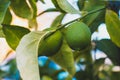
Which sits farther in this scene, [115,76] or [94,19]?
[115,76]

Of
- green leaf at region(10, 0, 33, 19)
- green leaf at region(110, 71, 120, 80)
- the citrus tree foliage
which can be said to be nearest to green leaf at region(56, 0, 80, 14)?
the citrus tree foliage

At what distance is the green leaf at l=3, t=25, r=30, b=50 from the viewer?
0.63 meters

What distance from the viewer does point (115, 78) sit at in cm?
111

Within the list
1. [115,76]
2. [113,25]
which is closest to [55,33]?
[113,25]

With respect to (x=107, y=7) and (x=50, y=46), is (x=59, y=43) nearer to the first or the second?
(x=50, y=46)

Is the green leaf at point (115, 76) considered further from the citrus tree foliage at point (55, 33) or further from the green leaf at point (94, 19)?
the green leaf at point (94, 19)

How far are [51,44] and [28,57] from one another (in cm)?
12

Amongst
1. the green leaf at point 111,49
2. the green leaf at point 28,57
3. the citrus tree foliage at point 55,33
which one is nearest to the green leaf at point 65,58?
the citrus tree foliage at point 55,33

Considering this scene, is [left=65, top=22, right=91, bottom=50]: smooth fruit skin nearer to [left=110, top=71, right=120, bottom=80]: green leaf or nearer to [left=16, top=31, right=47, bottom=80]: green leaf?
[left=16, top=31, right=47, bottom=80]: green leaf

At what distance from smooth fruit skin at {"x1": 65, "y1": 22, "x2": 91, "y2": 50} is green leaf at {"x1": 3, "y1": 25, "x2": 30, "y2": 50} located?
9cm

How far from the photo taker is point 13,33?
25.1 inches

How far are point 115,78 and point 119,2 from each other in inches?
13.8

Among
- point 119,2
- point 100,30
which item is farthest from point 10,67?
point 119,2

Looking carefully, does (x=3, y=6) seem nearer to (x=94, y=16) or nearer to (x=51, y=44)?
(x=51, y=44)
